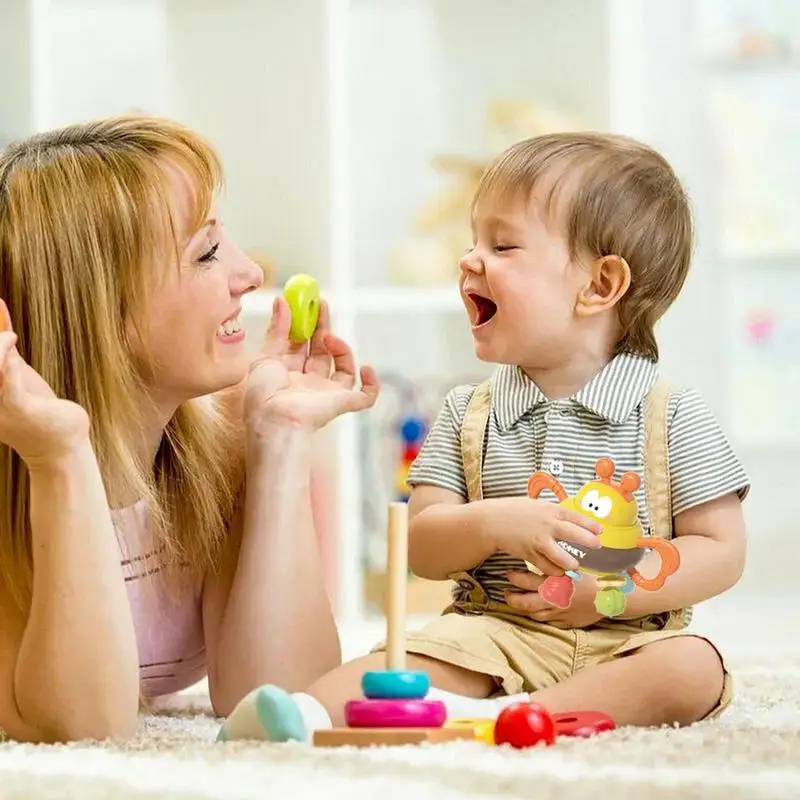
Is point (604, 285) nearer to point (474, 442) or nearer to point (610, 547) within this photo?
point (474, 442)

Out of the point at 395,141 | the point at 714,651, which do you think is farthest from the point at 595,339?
the point at 395,141

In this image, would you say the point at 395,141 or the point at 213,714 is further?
the point at 395,141

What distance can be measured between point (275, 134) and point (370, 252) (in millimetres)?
303

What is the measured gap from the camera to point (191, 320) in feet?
4.15

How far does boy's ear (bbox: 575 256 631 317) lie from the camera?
52.1 inches

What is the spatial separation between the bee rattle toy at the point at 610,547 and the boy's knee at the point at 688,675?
0.06 m

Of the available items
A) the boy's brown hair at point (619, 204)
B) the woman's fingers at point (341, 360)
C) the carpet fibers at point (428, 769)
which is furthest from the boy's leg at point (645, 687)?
the woman's fingers at point (341, 360)

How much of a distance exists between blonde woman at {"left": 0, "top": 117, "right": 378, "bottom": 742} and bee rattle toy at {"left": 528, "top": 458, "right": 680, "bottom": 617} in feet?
0.87

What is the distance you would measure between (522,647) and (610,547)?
172 mm

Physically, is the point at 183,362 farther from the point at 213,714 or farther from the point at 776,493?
the point at 776,493

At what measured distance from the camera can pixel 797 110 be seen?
9.16 ft

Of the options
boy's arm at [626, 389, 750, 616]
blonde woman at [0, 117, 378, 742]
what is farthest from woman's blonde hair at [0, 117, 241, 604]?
boy's arm at [626, 389, 750, 616]

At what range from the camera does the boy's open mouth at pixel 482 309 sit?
137cm

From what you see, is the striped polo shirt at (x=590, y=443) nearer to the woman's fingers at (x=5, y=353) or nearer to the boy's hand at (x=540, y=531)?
the boy's hand at (x=540, y=531)
